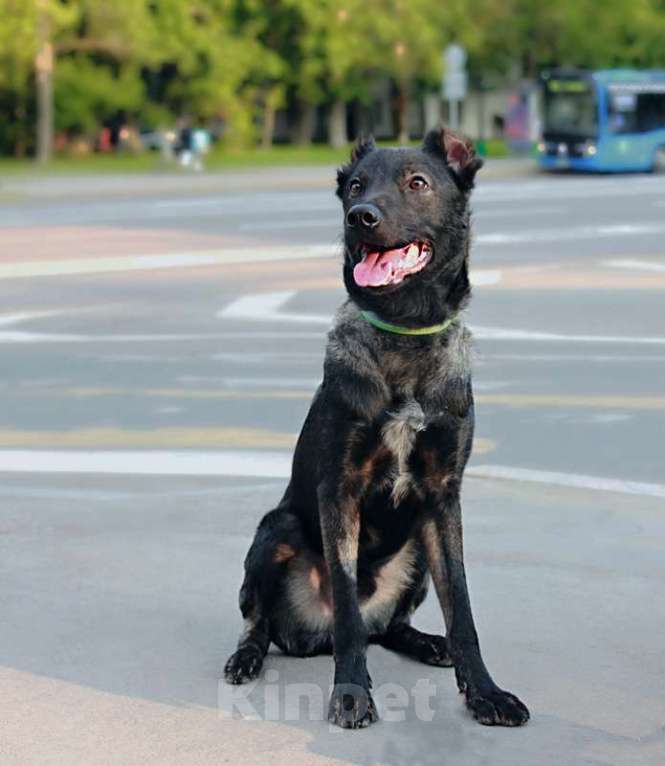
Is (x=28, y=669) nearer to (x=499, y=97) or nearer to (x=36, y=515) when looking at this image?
(x=36, y=515)

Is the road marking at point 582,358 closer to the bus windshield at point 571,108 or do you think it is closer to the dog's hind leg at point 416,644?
the dog's hind leg at point 416,644

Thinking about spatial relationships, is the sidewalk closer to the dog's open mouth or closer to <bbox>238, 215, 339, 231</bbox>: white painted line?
the dog's open mouth

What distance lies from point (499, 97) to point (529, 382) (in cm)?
8019

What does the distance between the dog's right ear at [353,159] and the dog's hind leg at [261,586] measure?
3.19 feet

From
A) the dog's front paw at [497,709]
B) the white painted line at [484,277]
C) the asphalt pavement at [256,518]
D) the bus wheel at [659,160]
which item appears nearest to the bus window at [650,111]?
the bus wheel at [659,160]

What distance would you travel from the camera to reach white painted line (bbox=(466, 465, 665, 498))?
8086 mm

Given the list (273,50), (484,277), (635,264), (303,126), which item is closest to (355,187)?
(484,277)

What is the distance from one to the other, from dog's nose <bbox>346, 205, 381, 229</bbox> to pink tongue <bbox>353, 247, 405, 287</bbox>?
0.43 feet

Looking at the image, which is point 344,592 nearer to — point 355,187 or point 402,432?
point 402,432

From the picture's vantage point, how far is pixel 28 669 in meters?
5.40

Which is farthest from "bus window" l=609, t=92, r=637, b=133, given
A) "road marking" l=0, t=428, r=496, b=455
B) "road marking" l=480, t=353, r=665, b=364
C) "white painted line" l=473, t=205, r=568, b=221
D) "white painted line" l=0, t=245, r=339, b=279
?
"road marking" l=0, t=428, r=496, b=455

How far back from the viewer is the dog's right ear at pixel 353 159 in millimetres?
5145

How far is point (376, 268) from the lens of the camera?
4.96 metres

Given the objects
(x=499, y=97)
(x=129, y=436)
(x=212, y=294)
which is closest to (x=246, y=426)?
(x=129, y=436)
